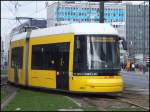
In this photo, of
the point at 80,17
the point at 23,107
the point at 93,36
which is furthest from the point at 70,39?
the point at 80,17

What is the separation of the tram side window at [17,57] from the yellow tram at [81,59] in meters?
4.05

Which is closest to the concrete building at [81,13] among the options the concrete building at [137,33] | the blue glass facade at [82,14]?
the blue glass facade at [82,14]

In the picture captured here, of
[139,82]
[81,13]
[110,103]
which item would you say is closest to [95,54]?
[110,103]

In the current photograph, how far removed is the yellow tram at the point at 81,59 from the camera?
23203mm

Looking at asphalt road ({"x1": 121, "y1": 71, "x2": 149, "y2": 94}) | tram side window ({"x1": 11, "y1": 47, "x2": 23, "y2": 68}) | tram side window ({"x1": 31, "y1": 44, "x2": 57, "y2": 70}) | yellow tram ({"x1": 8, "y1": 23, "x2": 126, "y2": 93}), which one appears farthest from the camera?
asphalt road ({"x1": 121, "y1": 71, "x2": 149, "y2": 94})

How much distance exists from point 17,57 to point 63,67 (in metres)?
8.06

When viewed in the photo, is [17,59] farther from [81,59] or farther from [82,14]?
[82,14]

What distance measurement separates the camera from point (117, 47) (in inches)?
947

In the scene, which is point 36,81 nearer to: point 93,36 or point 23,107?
point 93,36

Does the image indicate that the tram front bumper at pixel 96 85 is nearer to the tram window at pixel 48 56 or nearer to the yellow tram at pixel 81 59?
the yellow tram at pixel 81 59

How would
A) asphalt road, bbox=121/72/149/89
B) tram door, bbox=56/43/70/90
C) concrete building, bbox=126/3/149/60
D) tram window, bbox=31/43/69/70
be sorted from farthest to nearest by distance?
concrete building, bbox=126/3/149/60, asphalt road, bbox=121/72/149/89, tram window, bbox=31/43/69/70, tram door, bbox=56/43/70/90

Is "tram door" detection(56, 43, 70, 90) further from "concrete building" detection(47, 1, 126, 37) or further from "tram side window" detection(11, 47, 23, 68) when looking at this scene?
"concrete building" detection(47, 1, 126, 37)

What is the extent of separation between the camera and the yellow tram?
23203 millimetres

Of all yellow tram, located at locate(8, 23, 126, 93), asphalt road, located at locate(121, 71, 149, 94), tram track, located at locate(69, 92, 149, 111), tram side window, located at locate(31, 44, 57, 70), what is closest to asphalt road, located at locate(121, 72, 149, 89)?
asphalt road, located at locate(121, 71, 149, 94)
